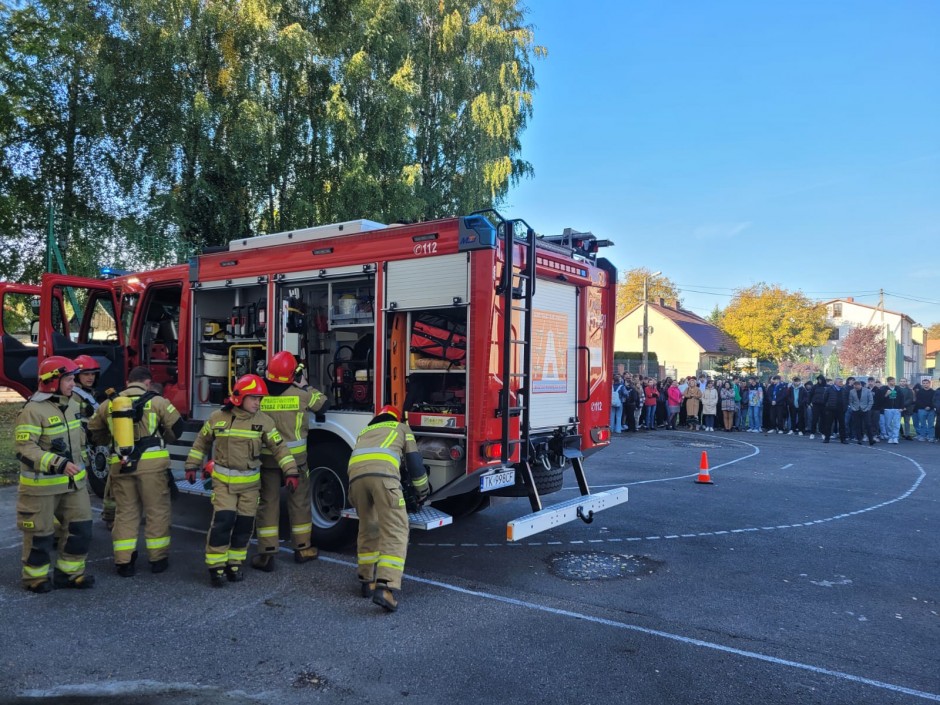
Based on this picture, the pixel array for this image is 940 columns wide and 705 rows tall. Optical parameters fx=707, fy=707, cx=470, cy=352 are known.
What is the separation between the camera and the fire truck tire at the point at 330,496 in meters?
6.28

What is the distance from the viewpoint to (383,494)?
16.8ft

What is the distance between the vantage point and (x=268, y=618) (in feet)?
15.6

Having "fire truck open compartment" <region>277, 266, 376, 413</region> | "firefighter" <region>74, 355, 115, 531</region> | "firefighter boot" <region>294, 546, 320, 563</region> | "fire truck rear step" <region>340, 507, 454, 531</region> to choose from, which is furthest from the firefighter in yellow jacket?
"fire truck rear step" <region>340, 507, 454, 531</region>

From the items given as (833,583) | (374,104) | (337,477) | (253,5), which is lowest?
(833,583)

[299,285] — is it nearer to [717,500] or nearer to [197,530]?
[197,530]

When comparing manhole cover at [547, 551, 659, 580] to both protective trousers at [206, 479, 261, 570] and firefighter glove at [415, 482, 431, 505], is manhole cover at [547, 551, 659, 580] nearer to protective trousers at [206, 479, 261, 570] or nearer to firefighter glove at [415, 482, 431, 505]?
firefighter glove at [415, 482, 431, 505]

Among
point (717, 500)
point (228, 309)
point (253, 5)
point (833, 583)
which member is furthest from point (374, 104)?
point (833, 583)

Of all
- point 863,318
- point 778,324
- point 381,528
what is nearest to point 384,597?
point 381,528

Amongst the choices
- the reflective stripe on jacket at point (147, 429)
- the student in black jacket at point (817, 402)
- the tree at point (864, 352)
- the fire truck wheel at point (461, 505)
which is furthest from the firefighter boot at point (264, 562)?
the tree at point (864, 352)

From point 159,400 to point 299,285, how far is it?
5.48 feet

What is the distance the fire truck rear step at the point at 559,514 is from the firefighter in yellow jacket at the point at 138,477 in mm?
2864

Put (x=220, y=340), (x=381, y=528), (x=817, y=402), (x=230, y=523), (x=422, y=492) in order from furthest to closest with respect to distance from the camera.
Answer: (x=817, y=402) < (x=220, y=340) < (x=230, y=523) < (x=422, y=492) < (x=381, y=528)

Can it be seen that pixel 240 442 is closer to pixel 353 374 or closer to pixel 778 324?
pixel 353 374

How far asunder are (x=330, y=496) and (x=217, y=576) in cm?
133
